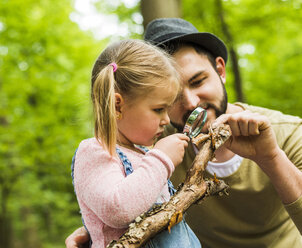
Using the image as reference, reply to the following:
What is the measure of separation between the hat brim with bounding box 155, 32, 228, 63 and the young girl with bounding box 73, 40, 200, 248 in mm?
585

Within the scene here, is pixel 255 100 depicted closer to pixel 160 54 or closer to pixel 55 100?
pixel 55 100

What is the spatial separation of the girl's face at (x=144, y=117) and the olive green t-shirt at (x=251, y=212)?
0.96 metres

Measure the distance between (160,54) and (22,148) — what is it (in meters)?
6.21

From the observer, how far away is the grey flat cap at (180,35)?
7.50 feet

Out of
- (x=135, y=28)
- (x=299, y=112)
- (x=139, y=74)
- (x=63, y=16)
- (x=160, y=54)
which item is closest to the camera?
(x=139, y=74)

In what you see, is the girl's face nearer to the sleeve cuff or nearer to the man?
the man

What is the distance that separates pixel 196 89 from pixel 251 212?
3.22 ft

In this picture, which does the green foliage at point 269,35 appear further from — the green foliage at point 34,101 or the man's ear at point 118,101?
the man's ear at point 118,101

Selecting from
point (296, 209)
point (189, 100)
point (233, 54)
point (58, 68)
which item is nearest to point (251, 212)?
point (296, 209)

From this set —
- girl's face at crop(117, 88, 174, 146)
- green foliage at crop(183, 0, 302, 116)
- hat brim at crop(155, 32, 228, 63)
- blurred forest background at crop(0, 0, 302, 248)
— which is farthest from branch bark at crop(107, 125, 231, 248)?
green foliage at crop(183, 0, 302, 116)

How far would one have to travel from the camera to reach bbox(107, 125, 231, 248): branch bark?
1.17m

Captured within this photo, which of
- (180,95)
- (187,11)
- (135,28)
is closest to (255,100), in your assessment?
(187,11)

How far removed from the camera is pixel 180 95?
87.4 inches

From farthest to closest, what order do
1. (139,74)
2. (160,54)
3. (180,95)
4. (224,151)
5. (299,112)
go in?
(299,112) → (224,151) → (180,95) → (160,54) → (139,74)
